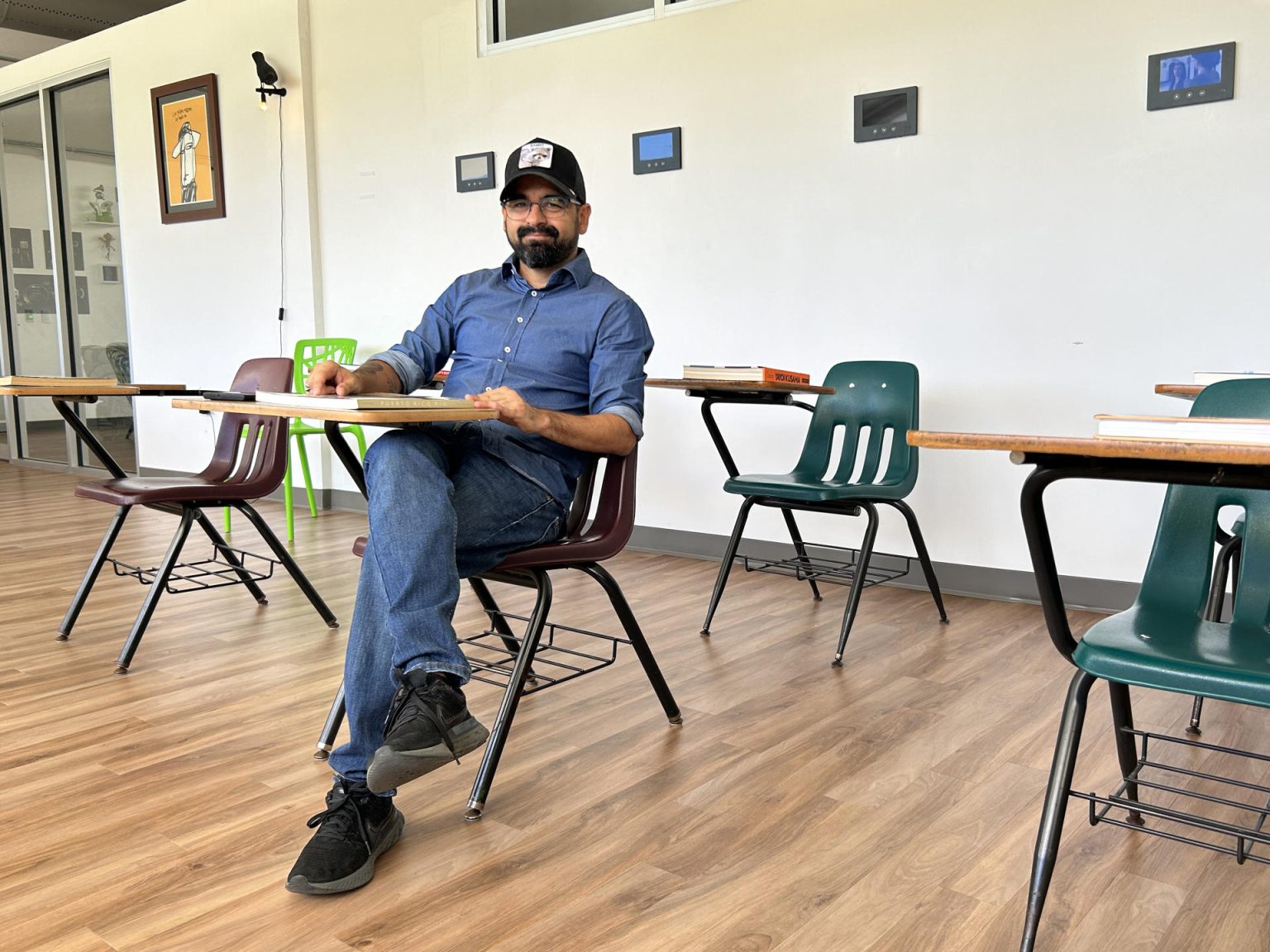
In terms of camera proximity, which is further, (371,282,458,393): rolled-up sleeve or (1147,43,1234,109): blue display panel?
(1147,43,1234,109): blue display panel

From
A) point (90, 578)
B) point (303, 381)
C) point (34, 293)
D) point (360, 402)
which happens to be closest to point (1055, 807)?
point (360, 402)

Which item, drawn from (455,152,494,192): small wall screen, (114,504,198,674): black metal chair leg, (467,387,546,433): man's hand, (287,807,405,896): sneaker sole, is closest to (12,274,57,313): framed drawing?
(455,152,494,192): small wall screen

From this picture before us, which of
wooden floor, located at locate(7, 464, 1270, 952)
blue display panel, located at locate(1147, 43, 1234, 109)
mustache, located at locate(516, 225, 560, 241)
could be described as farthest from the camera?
blue display panel, located at locate(1147, 43, 1234, 109)

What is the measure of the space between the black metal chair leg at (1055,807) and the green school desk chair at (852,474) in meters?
1.40

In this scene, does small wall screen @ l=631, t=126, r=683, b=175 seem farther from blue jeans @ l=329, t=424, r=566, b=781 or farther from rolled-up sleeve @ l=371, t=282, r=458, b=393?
blue jeans @ l=329, t=424, r=566, b=781

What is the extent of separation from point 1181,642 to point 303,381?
466 centimetres

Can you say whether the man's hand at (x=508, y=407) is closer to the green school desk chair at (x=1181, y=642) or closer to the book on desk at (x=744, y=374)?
the green school desk chair at (x=1181, y=642)

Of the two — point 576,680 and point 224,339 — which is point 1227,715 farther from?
point 224,339

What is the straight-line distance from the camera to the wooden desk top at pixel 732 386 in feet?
9.20

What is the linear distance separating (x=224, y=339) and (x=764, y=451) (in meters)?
3.57

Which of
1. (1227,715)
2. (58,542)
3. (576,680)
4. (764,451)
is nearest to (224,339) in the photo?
(58,542)

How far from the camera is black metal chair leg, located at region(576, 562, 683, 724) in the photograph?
2006 millimetres

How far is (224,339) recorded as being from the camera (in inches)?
233

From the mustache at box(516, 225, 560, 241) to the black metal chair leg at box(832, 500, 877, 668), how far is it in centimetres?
124
